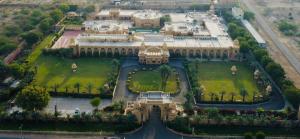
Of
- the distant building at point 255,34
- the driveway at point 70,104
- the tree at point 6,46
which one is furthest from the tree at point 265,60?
the tree at point 6,46

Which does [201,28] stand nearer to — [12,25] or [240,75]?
[240,75]

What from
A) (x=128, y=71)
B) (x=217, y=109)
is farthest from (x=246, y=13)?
(x=217, y=109)

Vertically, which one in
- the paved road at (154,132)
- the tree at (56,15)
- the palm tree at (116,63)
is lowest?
the paved road at (154,132)

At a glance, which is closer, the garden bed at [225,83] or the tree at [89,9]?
the garden bed at [225,83]

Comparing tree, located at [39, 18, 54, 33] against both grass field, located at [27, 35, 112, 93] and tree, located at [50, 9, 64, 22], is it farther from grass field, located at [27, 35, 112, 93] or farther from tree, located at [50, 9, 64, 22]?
grass field, located at [27, 35, 112, 93]

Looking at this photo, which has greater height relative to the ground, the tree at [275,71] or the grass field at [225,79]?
the tree at [275,71]

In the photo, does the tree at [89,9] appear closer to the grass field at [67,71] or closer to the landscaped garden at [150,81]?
the grass field at [67,71]

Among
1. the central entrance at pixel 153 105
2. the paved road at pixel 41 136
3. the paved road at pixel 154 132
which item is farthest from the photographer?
the central entrance at pixel 153 105
